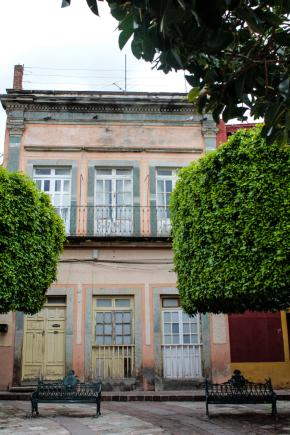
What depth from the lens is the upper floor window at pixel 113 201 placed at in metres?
A: 14.1

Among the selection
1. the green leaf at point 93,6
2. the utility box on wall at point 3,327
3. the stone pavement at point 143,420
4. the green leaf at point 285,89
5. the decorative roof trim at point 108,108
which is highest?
the decorative roof trim at point 108,108

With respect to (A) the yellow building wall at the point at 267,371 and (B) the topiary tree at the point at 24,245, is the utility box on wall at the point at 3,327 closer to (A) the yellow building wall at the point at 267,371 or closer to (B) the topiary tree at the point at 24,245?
(B) the topiary tree at the point at 24,245

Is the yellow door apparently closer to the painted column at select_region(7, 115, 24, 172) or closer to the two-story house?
the two-story house

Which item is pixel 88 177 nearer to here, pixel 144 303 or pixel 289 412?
pixel 144 303

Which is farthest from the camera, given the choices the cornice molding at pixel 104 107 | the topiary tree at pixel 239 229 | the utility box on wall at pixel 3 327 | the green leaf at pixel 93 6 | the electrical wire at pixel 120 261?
the cornice molding at pixel 104 107

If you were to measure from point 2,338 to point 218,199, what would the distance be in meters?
7.70

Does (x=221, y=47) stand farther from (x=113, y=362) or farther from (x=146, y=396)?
(x=113, y=362)

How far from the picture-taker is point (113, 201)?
14.5m

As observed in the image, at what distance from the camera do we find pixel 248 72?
3365 mm

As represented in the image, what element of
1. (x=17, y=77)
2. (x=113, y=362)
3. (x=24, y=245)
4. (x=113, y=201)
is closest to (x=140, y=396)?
(x=113, y=362)

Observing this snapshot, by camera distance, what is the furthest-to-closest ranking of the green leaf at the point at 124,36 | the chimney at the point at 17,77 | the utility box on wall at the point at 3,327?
the chimney at the point at 17,77, the utility box on wall at the point at 3,327, the green leaf at the point at 124,36

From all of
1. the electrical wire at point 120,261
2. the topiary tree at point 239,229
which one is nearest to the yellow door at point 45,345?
the electrical wire at point 120,261

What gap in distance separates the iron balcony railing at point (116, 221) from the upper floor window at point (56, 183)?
1.06 ft

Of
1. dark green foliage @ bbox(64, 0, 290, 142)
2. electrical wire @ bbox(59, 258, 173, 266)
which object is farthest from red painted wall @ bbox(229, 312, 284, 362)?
dark green foliage @ bbox(64, 0, 290, 142)
